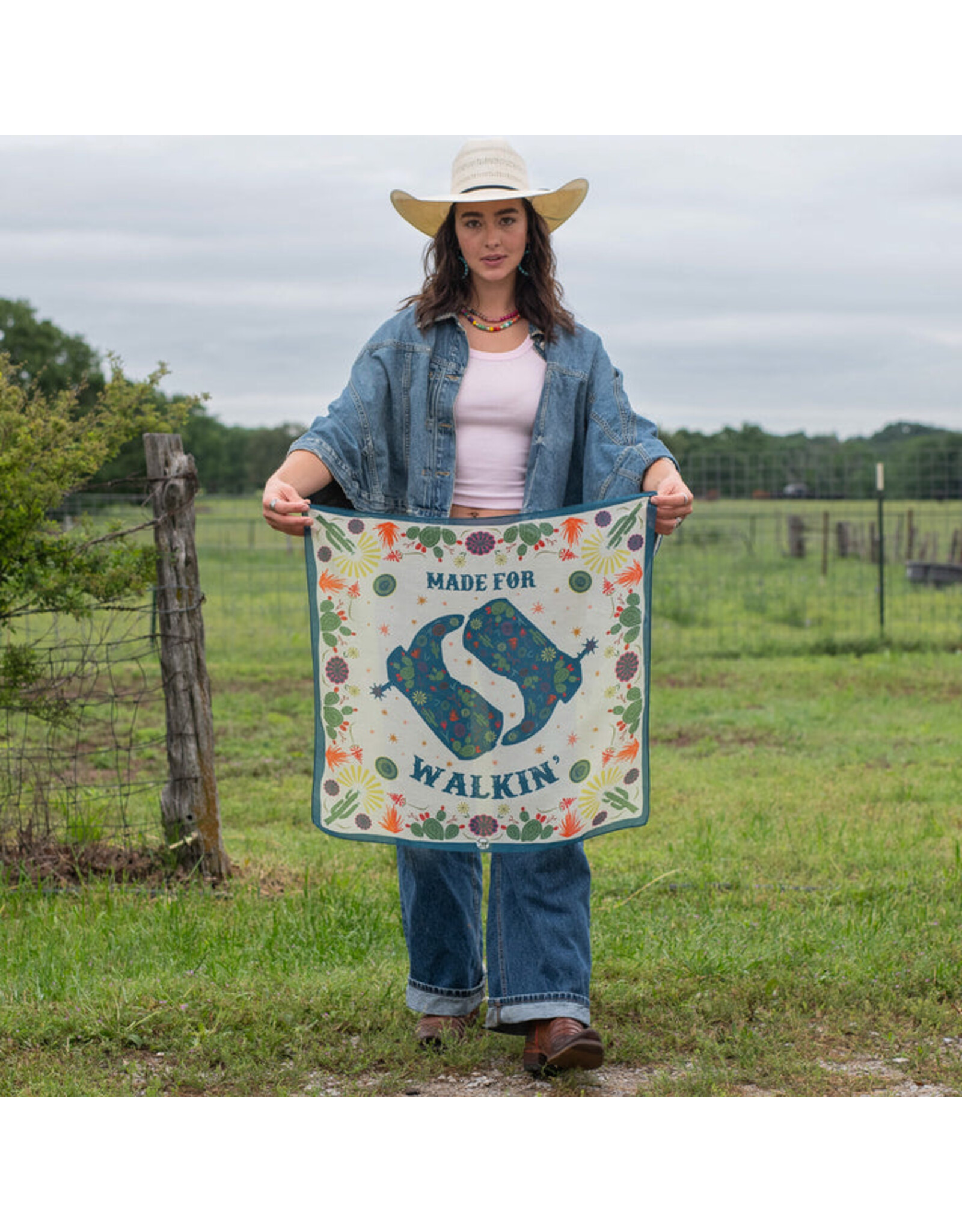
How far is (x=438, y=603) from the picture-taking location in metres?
3.63

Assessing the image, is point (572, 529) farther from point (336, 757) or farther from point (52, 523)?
point (52, 523)

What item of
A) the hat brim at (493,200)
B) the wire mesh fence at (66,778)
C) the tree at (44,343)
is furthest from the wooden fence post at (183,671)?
the tree at (44,343)

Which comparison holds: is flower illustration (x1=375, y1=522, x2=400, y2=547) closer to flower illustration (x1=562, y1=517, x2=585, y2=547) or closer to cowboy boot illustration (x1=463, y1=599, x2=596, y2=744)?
cowboy boot illustration (x1=463, y1=599, x2=596, y2=744)

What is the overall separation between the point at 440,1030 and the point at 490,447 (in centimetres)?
165

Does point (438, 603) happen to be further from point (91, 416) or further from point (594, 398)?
point (91, 416)

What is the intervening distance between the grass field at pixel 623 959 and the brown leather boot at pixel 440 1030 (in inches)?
2.3

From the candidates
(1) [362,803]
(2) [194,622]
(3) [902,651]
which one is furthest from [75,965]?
(3) [902,651]

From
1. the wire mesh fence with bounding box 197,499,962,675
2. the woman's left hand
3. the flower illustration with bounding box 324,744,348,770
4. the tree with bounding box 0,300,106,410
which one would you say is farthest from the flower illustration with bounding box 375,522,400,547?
the tree with bounding box 0,300,106,410

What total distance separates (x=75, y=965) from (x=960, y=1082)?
2724mm

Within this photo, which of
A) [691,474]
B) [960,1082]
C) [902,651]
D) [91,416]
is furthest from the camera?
[691,474]

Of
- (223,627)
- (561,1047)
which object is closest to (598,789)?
(561,1047)

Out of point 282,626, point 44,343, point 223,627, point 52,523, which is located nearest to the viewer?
point 52,523

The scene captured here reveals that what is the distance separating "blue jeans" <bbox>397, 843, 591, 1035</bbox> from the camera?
3541 mm

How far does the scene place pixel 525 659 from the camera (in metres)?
3.63
